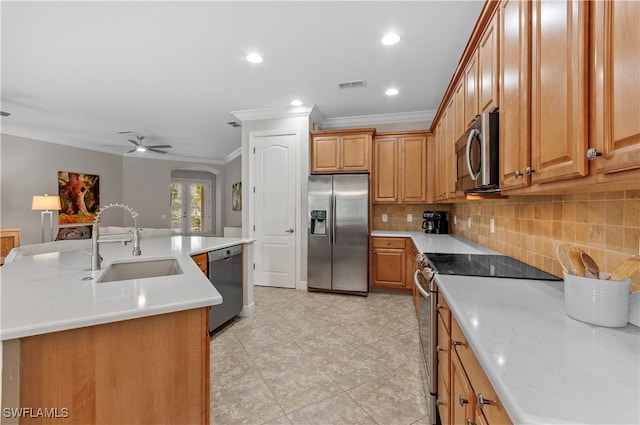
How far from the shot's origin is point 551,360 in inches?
28.9

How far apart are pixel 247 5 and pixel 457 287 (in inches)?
92.7

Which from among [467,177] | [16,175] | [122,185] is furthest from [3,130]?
[467,177]

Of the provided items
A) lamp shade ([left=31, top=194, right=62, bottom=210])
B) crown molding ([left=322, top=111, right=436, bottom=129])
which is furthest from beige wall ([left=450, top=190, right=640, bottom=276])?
lamp shade ([left=31, top=194, right=62, bottom=210])

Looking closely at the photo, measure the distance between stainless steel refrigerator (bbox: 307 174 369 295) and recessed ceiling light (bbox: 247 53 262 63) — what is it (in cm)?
167

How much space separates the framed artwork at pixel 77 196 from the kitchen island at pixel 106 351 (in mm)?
5918

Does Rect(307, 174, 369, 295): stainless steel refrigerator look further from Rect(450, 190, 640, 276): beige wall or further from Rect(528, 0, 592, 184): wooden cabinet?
Rect(528, 0, 592, 184): wooden cabinet

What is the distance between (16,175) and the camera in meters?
5.25

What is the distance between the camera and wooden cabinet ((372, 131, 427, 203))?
4164mm

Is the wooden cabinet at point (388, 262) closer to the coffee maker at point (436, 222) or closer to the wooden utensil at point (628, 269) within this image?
the coffee maker at point (436, 222)

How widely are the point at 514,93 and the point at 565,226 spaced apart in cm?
73

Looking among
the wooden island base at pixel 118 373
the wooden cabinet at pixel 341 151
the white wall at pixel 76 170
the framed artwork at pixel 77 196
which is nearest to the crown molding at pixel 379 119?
the wooden cabinet at pixel 341 151

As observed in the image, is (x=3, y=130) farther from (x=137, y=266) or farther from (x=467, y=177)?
(x=467, y=177)

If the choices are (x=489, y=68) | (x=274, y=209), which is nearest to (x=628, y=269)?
(x=489, y=68)

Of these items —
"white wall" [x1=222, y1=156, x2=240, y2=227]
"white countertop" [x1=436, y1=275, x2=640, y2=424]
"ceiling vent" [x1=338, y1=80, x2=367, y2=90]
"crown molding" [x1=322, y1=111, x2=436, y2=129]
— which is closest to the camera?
"white countertop" [x1=436, y1=275, x2=640, y2=424]
